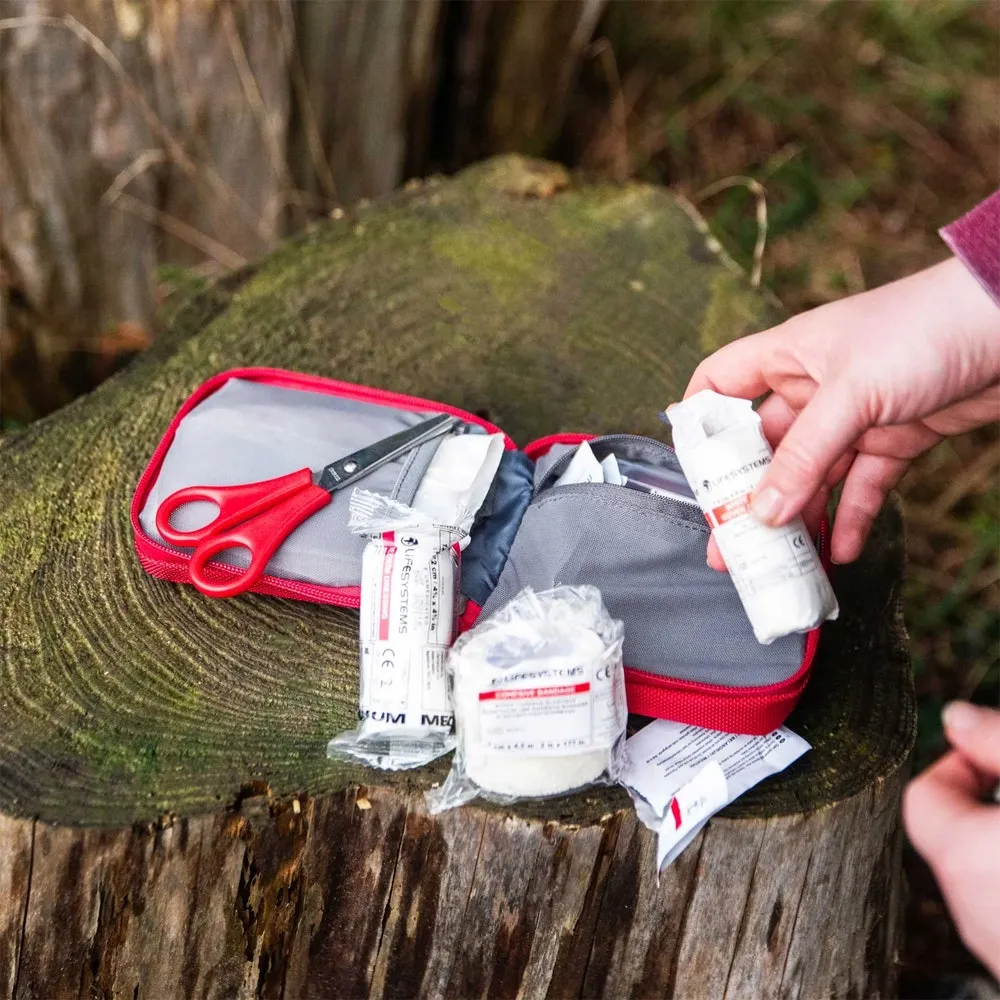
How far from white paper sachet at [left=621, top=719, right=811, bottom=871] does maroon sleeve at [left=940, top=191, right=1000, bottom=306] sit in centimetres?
55

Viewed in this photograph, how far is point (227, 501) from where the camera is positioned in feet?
4.09

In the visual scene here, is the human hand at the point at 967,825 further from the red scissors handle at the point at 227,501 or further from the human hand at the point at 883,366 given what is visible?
the red scissors handle at the point at 227,501

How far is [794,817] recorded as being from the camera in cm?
114

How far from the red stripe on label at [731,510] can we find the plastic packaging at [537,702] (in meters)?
0.16

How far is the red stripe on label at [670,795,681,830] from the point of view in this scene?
43.6 inches

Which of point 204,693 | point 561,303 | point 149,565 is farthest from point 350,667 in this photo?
point 561,303

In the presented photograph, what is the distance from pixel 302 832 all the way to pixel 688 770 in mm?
436

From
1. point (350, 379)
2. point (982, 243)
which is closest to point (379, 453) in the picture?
point (350, 379)

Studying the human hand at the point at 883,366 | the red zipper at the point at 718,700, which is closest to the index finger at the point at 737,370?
the human hand at the point at 883,366

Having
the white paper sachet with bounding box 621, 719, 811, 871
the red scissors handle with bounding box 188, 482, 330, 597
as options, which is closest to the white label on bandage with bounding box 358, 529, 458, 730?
the red scissors handle with bounding box 188, 482, 330, 597

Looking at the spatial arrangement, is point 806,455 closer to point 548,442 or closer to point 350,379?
point 548,442

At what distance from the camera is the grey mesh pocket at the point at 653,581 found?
117 cm

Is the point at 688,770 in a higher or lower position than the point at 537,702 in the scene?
lower

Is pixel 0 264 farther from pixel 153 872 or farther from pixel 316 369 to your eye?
pixel 153 872
